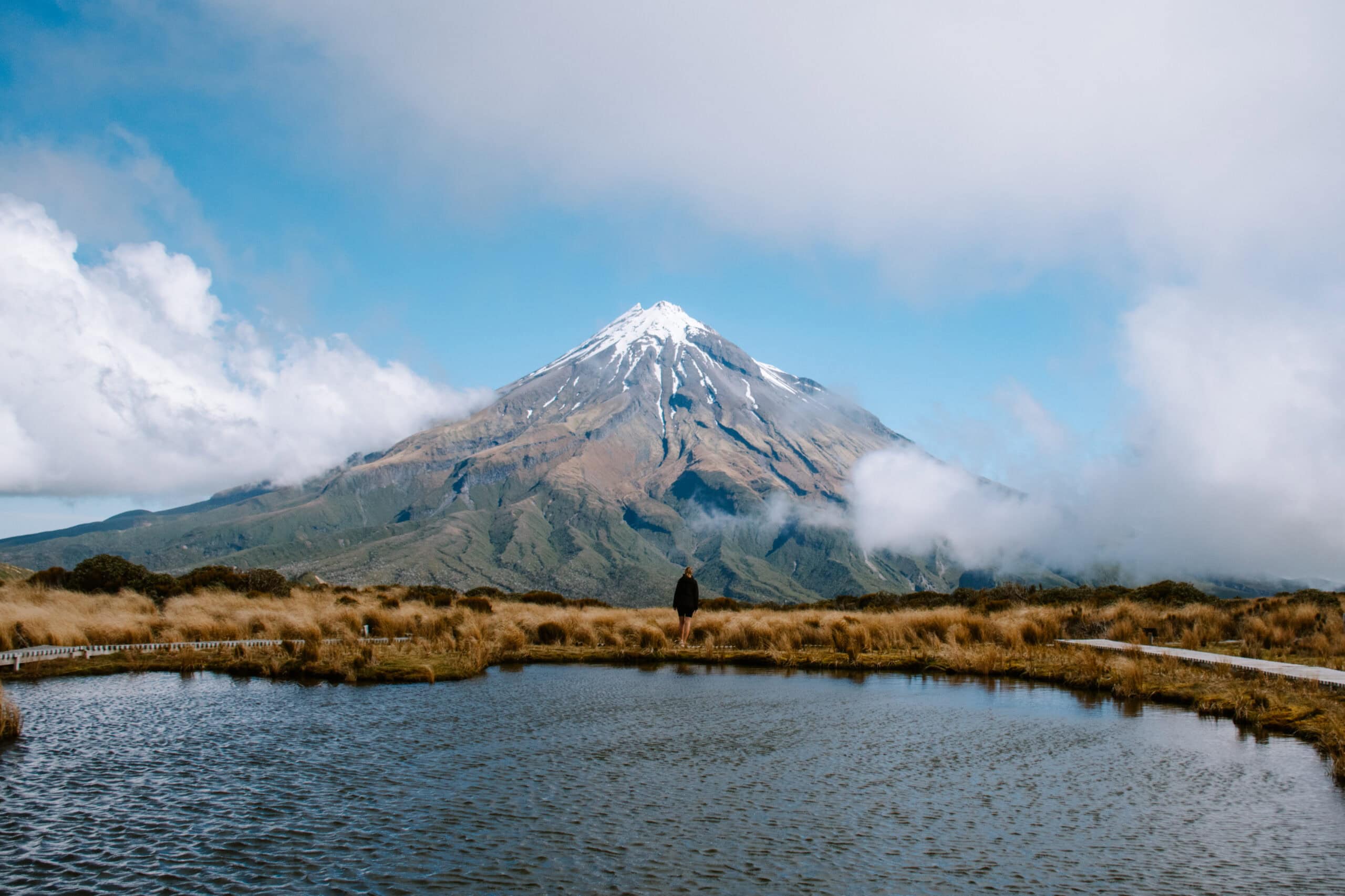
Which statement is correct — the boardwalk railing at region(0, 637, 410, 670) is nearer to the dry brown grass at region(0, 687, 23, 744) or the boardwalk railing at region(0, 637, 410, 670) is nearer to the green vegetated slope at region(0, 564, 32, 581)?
the dry brown grass at region(0, 687, 23, 744)

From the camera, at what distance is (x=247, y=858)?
9.60 m

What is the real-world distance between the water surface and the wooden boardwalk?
2.65m

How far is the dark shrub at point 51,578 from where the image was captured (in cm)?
4156

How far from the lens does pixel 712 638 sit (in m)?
33.5

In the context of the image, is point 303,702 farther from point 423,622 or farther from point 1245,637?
point 1245,637

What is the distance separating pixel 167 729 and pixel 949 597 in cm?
4793

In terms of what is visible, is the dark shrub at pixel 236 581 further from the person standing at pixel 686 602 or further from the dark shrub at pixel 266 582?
the person standing at pixel 686 602

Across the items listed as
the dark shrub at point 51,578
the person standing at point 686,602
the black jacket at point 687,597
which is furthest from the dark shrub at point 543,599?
the dark shrub at point 51,578

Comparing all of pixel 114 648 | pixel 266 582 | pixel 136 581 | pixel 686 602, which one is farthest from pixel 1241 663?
pixel 136 581

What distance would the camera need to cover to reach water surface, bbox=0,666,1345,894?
920cm

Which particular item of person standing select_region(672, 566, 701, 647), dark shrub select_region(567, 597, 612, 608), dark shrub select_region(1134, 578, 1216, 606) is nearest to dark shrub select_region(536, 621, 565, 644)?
person standing select_region(672, 566, 701, 647)

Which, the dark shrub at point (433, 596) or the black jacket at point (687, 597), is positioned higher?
the black jacket at point (687, 597)

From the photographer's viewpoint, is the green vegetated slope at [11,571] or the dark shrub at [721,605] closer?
the dark shrub at [721,605]

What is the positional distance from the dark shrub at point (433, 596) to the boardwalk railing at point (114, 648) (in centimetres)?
1338
